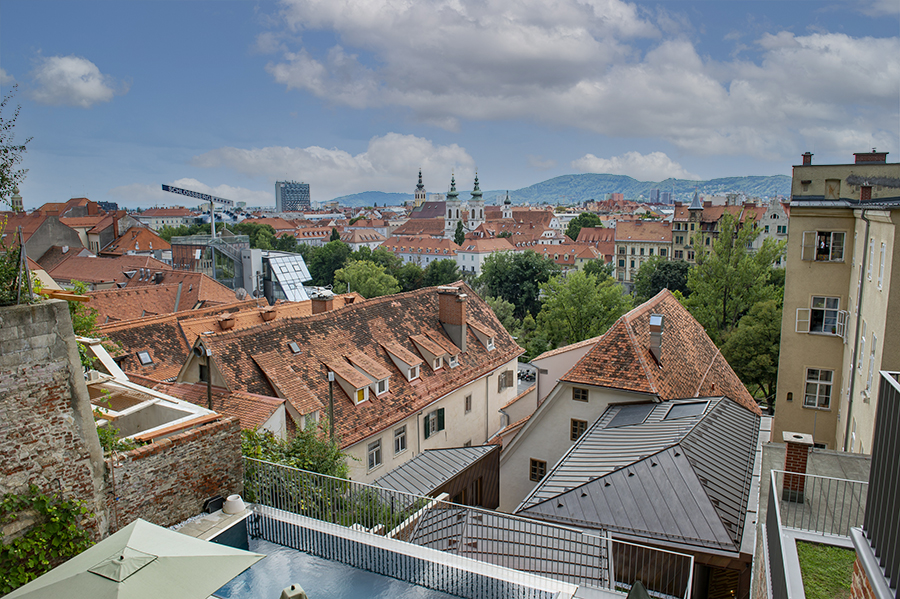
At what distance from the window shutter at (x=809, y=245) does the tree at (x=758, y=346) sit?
17504 mm

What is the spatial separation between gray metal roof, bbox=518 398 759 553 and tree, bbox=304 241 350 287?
95.6m

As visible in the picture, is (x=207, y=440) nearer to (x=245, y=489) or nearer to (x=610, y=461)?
(x=245, y=489)

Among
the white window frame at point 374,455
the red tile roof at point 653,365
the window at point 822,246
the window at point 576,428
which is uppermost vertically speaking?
the window at point 822,246

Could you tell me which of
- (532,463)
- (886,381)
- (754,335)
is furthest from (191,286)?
(886,381)

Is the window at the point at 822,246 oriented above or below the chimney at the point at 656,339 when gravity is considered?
above

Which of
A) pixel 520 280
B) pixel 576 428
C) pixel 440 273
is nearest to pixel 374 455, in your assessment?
pixel 576 428

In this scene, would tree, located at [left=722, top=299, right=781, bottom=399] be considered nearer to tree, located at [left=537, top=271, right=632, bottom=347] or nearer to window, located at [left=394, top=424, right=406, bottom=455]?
tree, located at [left=537, top=271, right=632, bottom=347]

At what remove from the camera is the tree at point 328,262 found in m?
110

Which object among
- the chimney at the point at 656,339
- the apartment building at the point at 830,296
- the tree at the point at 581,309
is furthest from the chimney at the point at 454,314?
the tree at the point at 581,309

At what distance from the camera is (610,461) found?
15273 mm

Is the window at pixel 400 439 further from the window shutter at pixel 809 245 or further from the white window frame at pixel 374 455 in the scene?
the window shutter at pixel 809 245

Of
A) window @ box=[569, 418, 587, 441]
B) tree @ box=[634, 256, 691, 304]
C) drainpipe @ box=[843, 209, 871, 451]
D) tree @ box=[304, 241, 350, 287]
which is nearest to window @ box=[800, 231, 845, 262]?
drainpipe @ box=[843, 209, 871, 451]

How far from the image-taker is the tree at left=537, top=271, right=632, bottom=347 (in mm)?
46625

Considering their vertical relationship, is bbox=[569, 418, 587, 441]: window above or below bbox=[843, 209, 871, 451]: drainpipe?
below
